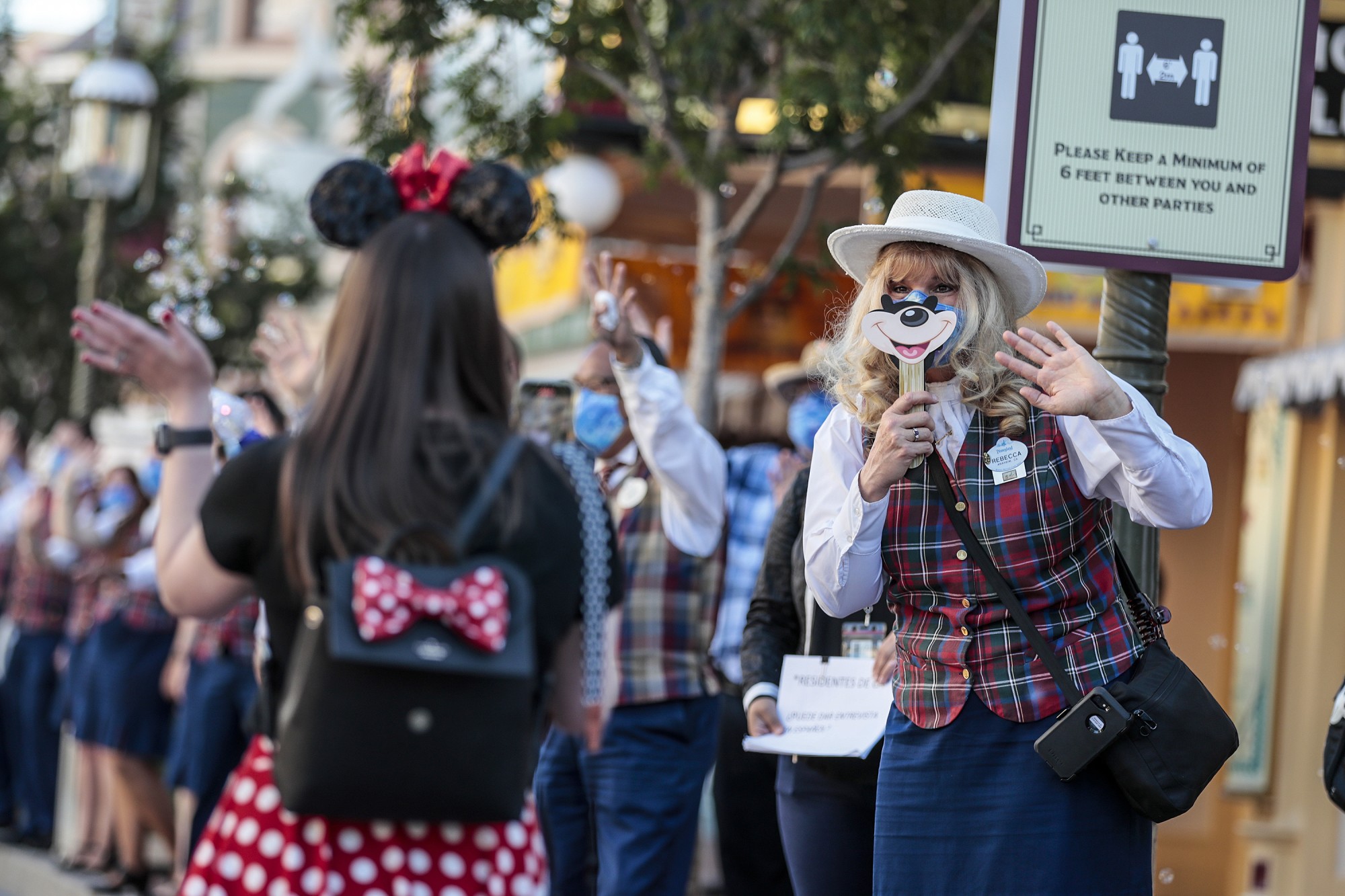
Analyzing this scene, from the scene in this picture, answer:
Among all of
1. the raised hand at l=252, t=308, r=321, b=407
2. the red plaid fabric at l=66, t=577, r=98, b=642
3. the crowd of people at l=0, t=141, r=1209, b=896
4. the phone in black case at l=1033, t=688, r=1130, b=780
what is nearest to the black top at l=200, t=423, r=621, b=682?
the crowd of people at l=0, t=141, r=1209, b=896

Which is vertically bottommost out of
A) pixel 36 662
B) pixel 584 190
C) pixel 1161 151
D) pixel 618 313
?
pixel 36 662

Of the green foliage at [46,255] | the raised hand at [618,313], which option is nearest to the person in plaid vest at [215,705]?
the raised hand at [618,313]

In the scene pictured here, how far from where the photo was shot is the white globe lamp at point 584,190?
871 centimetres

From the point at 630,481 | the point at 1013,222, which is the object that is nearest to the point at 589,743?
the point at 1013,222

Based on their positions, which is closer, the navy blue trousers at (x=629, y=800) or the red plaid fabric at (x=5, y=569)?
the navy blue trousers at (x=629, y=800)

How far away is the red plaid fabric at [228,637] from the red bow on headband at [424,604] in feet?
17.4

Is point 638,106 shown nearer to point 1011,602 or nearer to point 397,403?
point 1011,602

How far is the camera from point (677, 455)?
195 inches

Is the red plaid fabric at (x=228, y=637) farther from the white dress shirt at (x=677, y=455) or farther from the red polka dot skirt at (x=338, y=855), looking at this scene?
the red polka dot skirt at (x=338, y=855)

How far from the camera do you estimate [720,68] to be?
713 centimetres

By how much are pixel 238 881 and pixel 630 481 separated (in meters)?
2.92

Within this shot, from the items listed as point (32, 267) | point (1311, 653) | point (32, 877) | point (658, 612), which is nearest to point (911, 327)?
point (658, 612)

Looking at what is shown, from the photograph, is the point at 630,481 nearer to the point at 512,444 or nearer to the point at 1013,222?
the point at 1013,222

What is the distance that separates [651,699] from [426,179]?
2.71m
